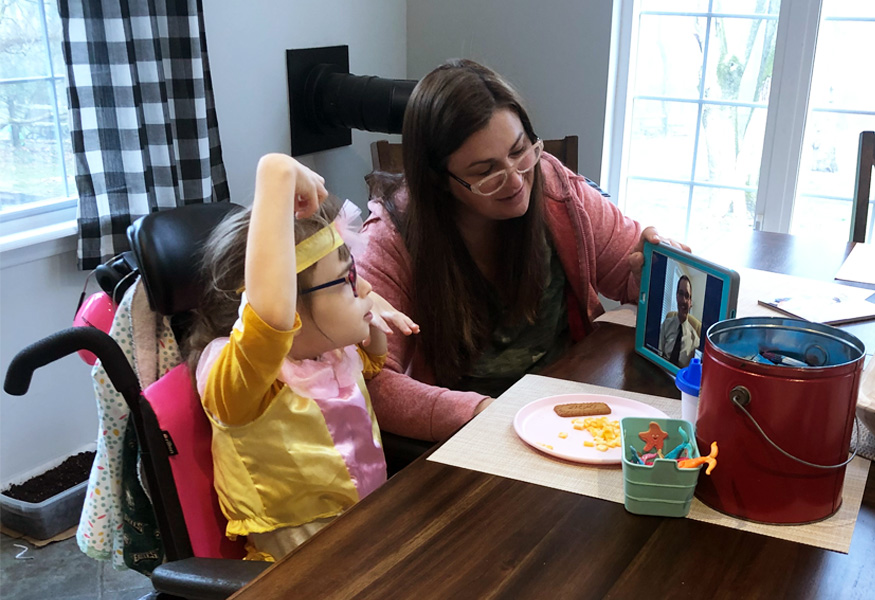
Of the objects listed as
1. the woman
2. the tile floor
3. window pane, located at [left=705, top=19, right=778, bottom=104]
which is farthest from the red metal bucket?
window pane, located at [left=705, top=19, right=778, bottom=104]

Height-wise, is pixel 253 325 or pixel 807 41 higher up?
pixel 807 41

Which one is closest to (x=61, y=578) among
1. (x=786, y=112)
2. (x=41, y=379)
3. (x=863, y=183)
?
(x=41, y=379)

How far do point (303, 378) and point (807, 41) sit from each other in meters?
2.61

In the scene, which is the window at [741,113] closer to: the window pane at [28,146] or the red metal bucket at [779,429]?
the window pane at [28,146]

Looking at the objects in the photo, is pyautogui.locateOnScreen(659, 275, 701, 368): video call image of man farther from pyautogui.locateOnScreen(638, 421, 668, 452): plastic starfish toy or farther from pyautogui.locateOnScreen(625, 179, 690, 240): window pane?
pyautogui.locateOnScreen(625, 179, 690, 240): window pane

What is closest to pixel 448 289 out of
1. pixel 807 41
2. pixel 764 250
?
pixel 764 250

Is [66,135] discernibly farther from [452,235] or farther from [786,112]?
[786,112]

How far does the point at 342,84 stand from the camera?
10.1 feet

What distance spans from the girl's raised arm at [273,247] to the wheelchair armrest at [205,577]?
1.02ft

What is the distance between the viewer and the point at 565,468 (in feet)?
3.76

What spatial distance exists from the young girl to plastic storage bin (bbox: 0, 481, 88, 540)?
1279 mm

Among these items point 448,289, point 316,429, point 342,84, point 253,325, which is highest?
point 342,84

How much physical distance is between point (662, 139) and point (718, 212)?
0.39 metres

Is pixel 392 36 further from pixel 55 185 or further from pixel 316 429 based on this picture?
pixel 316 429
